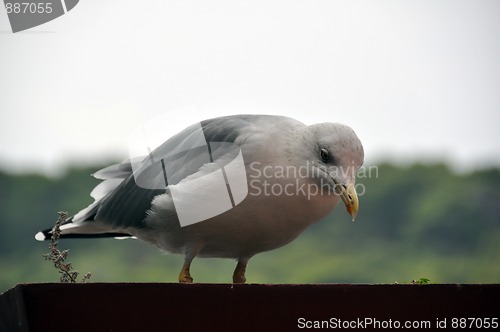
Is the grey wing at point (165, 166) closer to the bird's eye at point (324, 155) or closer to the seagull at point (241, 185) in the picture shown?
the seagull at point (241, 185)

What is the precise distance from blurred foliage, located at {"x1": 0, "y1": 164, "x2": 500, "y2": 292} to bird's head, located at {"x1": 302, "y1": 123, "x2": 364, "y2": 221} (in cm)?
1737

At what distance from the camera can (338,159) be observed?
3311mm

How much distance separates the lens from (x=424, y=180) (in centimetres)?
2692

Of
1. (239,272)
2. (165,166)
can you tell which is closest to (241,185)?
(165,166)

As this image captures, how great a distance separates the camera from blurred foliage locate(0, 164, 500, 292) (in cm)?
2206
